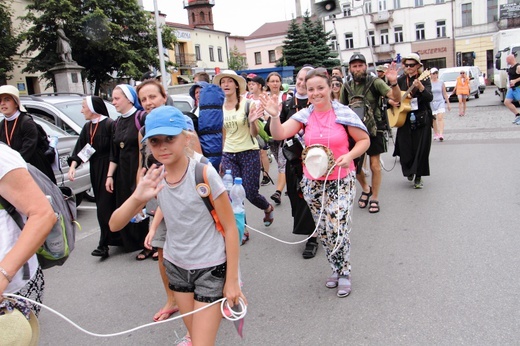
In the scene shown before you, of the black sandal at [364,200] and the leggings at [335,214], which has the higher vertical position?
the leggings at [335,214]

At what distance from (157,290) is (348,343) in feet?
6.41

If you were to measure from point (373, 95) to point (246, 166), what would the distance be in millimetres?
1933

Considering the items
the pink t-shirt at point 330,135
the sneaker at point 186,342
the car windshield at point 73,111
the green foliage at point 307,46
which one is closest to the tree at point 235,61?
the green foliage at point 307,46

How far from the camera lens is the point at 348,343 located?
3119 mm

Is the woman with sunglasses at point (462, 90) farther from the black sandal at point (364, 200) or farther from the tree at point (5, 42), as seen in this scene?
the tree at point (5, 42)

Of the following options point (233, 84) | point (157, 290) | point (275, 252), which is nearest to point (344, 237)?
point (275, 252)

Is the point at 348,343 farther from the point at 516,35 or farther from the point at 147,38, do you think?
the point at 147,38

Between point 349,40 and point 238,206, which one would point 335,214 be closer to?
point 238,206

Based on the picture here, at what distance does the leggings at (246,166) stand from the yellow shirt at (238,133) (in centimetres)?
7

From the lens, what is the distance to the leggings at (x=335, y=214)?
3717 mm

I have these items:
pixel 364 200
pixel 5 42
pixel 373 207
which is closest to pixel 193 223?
pixel 373 207

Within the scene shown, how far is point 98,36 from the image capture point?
24109 mm

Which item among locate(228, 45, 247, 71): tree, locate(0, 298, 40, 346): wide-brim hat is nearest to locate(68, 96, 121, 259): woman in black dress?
locate(0, 298, 40, 346): wide-brim hat

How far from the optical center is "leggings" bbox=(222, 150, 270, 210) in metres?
5.35
